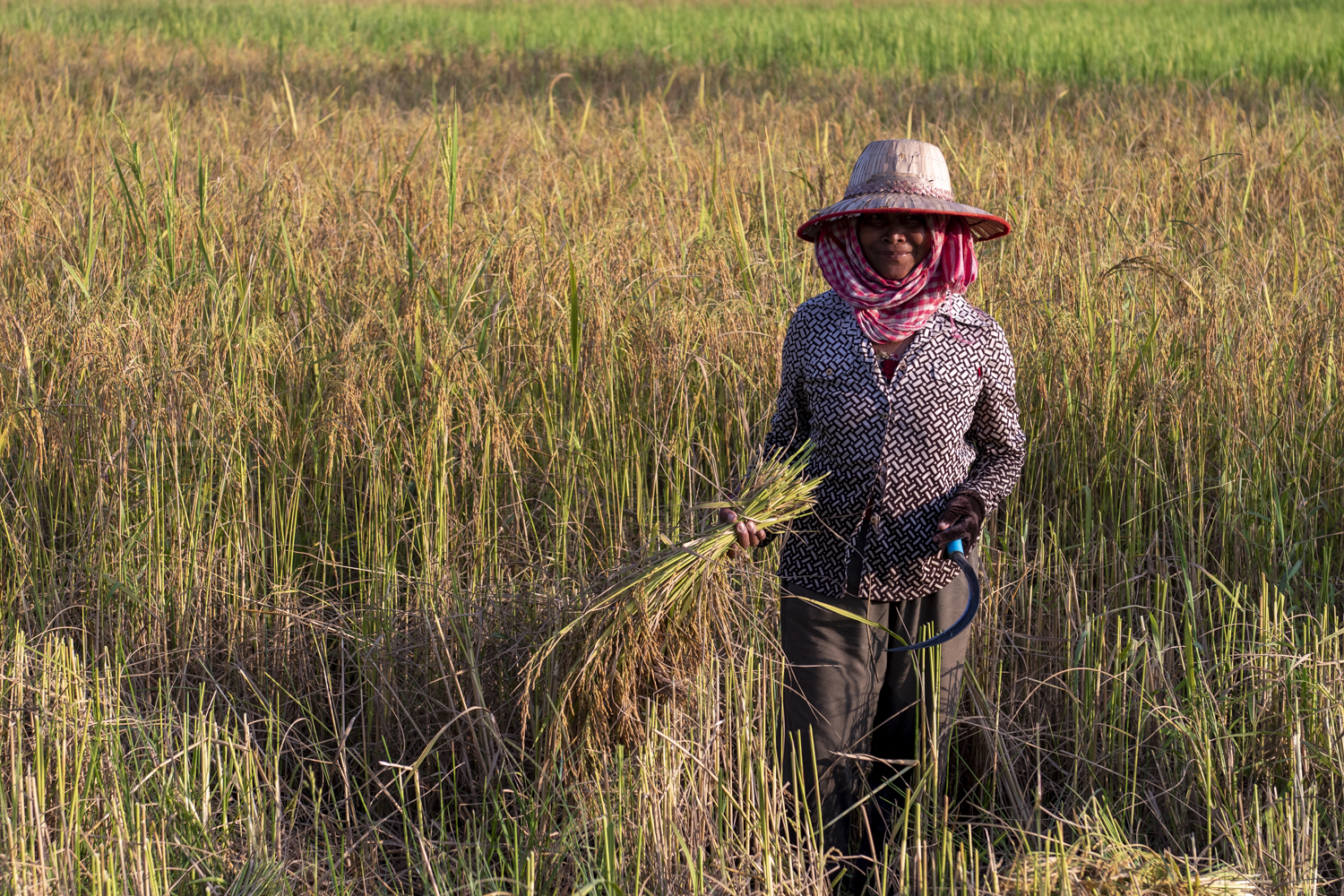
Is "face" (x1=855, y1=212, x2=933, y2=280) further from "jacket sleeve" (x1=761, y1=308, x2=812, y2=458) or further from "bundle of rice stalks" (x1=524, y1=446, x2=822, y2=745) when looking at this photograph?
"bundle of rice stalks" (x1=524, y1=446, x2=822, y2=745)

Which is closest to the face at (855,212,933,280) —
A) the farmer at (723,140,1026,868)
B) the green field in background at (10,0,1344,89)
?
the farmer at (723,140,1026,868)

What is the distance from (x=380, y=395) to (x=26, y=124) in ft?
11.3

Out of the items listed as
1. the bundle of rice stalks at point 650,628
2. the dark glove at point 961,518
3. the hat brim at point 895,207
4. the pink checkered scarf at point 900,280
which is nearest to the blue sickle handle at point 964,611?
the dark glove at point 961,518

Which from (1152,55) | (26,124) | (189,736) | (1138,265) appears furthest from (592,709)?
(1152,55)

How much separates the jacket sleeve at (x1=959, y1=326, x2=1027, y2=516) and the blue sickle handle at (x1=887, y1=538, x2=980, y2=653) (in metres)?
0.10

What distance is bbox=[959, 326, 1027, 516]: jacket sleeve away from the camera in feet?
6.04

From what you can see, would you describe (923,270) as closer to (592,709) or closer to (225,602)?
(592,709)

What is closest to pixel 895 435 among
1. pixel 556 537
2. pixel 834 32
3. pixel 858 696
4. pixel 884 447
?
pixel 884 447

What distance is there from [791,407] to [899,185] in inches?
15.5

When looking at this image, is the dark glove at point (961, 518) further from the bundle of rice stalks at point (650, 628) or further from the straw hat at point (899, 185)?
the straw hat at point (899, 185)

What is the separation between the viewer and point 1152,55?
920 centimetres

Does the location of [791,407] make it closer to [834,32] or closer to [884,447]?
[884,447]

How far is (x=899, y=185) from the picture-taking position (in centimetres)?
179

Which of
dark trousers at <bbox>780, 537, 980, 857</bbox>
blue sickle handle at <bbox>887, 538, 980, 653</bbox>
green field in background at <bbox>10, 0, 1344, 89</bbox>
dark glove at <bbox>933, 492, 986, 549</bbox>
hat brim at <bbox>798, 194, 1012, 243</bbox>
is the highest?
green field in background at <bbox>10, 0, 1344, 89</bbox>
